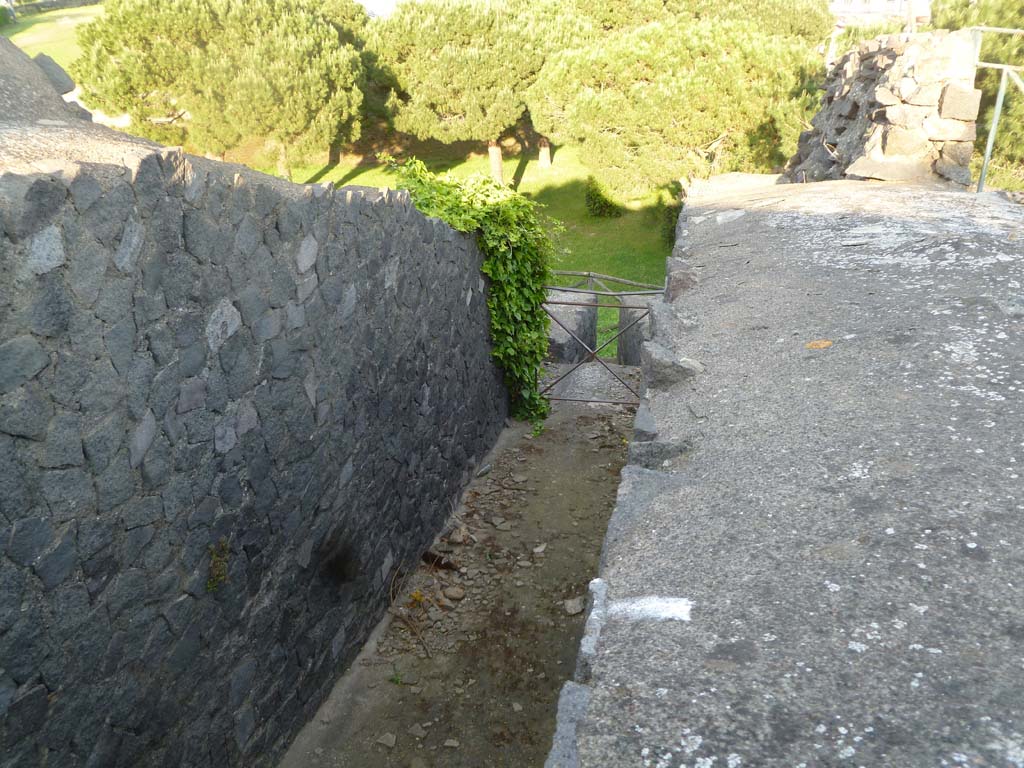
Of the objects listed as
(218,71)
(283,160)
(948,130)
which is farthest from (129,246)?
(283,160)

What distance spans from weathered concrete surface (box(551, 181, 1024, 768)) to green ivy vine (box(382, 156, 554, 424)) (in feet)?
8.49

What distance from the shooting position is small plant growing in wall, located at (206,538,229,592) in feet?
9.60

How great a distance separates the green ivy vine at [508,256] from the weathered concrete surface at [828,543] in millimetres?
2589

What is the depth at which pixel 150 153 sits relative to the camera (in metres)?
2.38

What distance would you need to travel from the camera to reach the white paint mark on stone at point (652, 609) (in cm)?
195

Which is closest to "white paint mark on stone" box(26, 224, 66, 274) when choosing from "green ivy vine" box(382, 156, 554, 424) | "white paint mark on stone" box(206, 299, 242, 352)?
"white paint mark on stone" box(206, 299, 242, 352)

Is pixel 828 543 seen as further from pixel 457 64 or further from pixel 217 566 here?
pixel 457 64

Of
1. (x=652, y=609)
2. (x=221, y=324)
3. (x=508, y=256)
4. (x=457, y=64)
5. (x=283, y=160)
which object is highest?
(x=457, y=64)

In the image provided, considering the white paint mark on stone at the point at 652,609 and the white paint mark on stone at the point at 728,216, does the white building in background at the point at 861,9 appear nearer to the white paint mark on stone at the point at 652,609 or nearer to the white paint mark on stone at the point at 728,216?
the white paint mark on stone at the point at 728,216

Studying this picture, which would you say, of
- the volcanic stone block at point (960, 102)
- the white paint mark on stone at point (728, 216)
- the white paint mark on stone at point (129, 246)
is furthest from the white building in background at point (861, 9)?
the white paint mark on stone at point (129, 246)

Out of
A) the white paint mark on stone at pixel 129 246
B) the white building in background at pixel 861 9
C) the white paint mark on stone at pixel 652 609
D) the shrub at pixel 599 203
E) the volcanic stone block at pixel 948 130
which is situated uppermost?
the white building in background at pixel 861 9

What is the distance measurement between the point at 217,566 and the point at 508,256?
4302mm

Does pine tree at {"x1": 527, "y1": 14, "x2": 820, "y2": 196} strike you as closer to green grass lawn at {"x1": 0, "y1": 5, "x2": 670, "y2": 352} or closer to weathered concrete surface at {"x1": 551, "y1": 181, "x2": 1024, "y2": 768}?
green grass lawn at {"x1": 0, "y1": 5, "x2": 670, "y2": 352}

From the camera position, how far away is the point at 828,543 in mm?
2100
